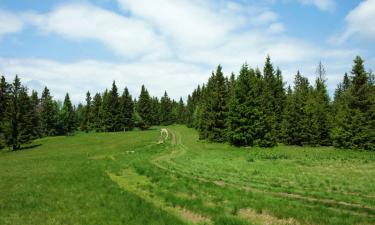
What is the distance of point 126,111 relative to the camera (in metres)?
111

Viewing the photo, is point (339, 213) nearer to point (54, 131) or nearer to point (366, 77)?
point (366, 77)

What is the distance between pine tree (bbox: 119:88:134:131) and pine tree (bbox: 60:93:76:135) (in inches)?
838

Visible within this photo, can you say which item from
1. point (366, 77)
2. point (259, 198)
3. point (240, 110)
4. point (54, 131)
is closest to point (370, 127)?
point (366, 77)

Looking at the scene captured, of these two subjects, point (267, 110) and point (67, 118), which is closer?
point (267, 110)

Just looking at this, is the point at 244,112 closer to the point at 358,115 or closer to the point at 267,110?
the point at 267,110

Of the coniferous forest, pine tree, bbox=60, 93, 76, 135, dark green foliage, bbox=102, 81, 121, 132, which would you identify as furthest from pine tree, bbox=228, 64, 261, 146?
pine tree, bbox=60, 93, 76, 135

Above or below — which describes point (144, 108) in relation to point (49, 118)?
above

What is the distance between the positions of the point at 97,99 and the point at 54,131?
20.1 meters

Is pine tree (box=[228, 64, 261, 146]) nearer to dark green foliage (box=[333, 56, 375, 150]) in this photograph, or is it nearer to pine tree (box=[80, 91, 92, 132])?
dark green foliage (box=[333, 56, 375, 150])

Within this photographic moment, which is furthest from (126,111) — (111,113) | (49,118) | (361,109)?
(361,109)

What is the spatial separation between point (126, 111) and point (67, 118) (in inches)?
910

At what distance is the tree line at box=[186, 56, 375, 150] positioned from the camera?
5291cm

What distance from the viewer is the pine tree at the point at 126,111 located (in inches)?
4316

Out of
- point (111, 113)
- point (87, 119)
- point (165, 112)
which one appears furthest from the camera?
point (165, 112)
